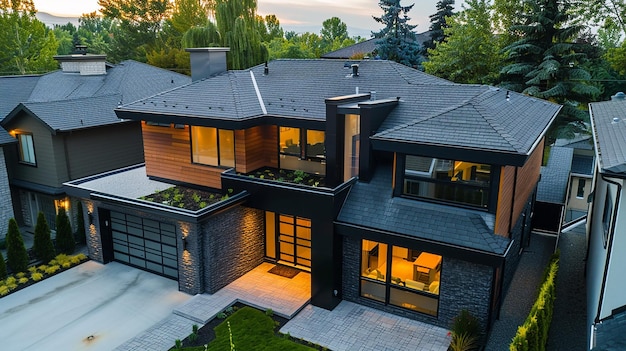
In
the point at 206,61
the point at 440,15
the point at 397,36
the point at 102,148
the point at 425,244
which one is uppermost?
the point at 440,15

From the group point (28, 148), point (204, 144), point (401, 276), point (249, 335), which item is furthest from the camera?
point (28, 148)

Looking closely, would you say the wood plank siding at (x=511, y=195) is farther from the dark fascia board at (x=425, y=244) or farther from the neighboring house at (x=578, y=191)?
the neighboring house at (x=578, y=191)

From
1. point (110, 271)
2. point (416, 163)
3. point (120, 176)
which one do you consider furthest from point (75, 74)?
point (416, 163)

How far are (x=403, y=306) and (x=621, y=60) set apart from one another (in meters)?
29.8

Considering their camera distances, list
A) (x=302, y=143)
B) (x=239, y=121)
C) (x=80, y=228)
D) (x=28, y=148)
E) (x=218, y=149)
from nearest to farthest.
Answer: (x=239, y=121) → (x=302, y=143) → (x=218, y=149) → (x=80, y=228) → (x=28, y=148)

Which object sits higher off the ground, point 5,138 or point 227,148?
point 227,148

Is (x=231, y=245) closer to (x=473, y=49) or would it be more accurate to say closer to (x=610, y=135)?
(x=610, y=135)

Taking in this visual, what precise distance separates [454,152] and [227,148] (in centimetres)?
735

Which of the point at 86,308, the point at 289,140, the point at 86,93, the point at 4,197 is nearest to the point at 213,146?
the point at 289,140

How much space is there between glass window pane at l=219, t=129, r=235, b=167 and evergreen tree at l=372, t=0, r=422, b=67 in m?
24.9

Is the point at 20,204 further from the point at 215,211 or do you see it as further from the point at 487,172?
the point at 487,172

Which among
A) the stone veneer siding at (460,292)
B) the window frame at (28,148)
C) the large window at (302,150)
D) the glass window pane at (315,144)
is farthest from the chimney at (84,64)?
the stone veneer siding at (460,292)

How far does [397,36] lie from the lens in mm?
36375

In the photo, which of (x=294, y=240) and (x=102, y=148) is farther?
(x=102, y=148)
